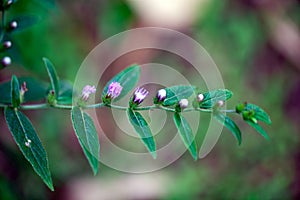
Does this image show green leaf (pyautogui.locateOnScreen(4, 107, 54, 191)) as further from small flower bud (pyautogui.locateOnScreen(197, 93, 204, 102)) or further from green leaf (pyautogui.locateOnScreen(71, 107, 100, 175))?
small flower bud (pyautogui.locateOnScreen(197, 93, 204, 102))

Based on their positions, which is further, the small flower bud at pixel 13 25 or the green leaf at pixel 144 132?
the small flower bud at pixel 13 25

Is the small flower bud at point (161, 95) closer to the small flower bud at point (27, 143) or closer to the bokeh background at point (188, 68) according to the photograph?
the small flower bud at point (27, 143)

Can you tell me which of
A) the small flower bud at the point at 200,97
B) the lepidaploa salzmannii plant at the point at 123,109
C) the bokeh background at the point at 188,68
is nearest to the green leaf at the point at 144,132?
the lepidaploa salzmannii plant at the point at 123,109

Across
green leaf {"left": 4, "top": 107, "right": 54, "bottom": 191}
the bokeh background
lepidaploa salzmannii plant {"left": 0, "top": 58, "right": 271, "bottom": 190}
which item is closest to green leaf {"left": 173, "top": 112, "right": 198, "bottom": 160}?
lepidaploa salzmannii plant {"left": 0, "top": 58, "right": 271, "bottom": 190}

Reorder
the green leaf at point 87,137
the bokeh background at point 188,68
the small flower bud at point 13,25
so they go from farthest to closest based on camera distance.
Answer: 1. the bokeh background at point 188,68
2. the small flower bud at point 13,25
3. the green leaf at point 87,137

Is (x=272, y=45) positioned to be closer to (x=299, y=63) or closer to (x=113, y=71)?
(x=299, y=63)

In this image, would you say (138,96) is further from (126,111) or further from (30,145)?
(30,145)
